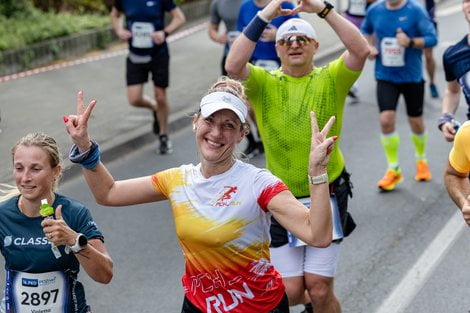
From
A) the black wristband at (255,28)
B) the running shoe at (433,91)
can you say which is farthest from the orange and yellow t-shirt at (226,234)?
the running shoe at (433,91)

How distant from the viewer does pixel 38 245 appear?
431 centimetres

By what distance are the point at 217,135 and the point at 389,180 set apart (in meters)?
5.23

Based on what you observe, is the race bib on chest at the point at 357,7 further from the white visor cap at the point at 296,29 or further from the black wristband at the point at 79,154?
the black wristband at the point at 79,154

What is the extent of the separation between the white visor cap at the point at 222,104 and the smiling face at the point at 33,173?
0.76m

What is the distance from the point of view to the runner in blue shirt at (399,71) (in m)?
9.26

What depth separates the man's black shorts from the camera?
10844 millimetres

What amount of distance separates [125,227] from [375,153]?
3.39m

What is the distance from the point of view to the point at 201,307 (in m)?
4.48

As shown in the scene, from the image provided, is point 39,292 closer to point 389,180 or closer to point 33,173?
point 33,173

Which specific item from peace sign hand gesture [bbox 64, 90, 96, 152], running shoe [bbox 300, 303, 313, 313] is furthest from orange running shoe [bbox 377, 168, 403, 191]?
peace sign hand gesture [bbox 64, 90, 96, 152]

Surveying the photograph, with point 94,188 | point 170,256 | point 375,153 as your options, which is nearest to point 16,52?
point 375,153

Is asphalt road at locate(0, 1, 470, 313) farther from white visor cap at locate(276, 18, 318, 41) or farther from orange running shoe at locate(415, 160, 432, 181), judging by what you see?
white visor cap at locate(276, 18, 318, 41)

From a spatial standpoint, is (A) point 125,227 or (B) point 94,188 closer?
(B) point 94,188

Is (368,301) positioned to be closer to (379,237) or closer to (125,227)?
(379,237)
